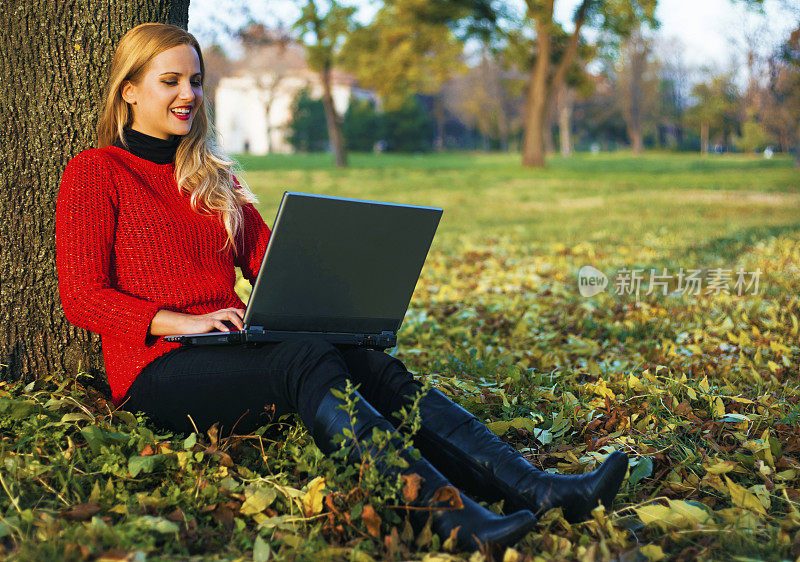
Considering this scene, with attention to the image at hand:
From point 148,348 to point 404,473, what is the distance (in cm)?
105

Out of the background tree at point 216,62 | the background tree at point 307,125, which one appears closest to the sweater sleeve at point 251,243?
the background tree at point 216,62

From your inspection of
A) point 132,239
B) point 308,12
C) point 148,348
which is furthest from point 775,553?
point 308,12

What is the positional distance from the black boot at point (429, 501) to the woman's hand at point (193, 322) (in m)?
0.45

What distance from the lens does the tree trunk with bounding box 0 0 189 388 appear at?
3203mm

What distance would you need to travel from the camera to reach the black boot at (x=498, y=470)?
2.38 meters

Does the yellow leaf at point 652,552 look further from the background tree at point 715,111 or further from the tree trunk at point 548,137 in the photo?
the background tree at point 715,111

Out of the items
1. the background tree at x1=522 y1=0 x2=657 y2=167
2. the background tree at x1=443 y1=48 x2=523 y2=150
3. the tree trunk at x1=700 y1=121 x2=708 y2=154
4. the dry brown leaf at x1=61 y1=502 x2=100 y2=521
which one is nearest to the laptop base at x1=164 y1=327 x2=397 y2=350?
the dry brown leaf at x1=61 y1=502 x2=100 y2=521

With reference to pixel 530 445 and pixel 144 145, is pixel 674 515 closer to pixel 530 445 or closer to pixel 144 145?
pixel 530 445

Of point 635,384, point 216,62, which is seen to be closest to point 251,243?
point 635,384

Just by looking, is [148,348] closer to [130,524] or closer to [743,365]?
[130,524]

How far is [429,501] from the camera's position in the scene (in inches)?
87.0

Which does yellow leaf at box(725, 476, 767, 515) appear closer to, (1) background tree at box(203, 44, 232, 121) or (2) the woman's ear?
(2) the woman's ear

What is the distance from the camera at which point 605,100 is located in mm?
67938

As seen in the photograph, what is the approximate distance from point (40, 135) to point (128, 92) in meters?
0.55
